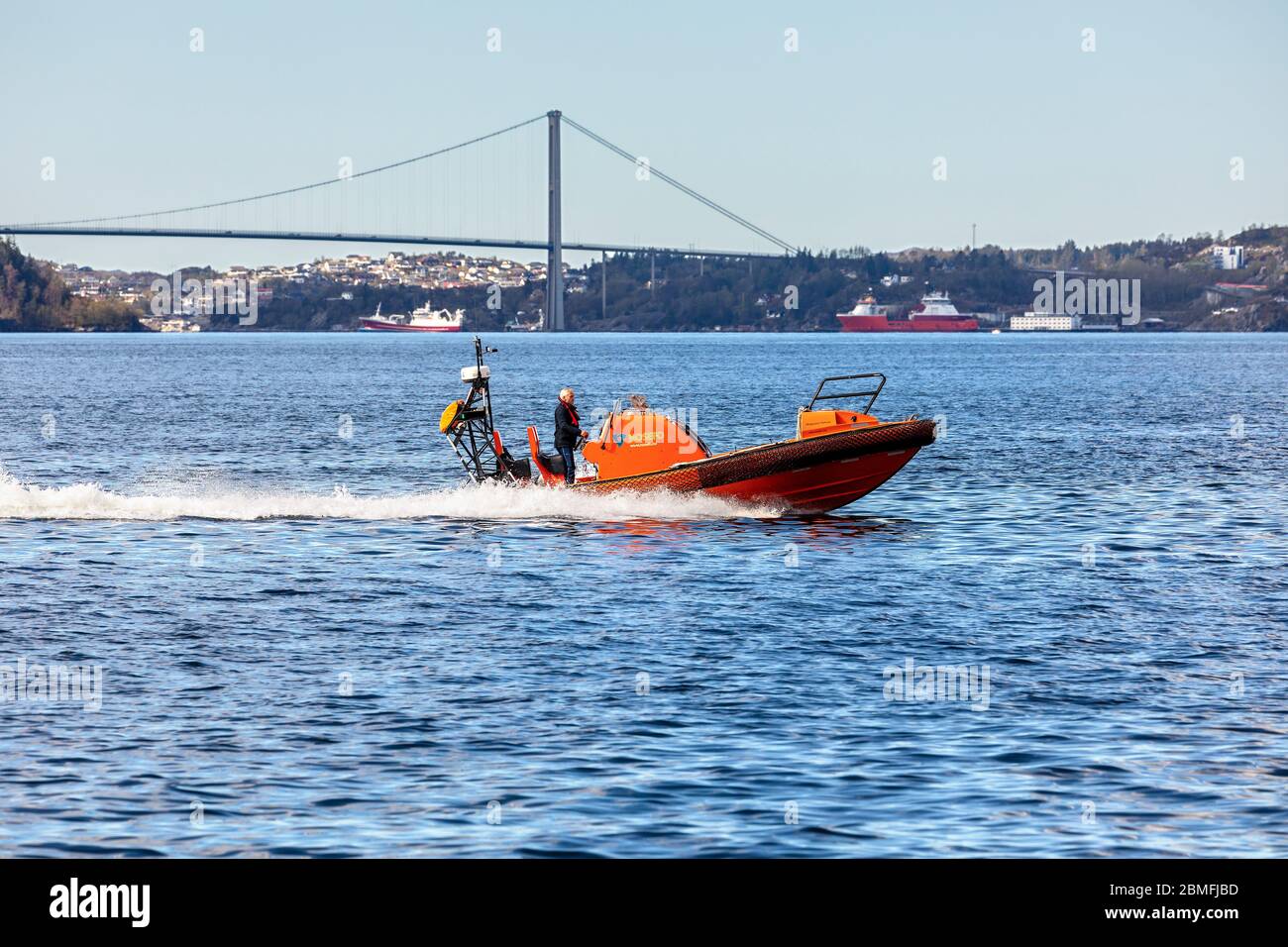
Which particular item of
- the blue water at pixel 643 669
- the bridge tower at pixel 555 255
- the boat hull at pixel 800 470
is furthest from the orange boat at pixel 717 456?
the bridge tower at pixel 555 255

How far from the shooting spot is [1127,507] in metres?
29.7

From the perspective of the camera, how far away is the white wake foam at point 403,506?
2522 cm

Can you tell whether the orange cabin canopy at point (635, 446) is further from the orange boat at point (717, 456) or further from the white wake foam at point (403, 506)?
the white wake foam at point (403, 506)

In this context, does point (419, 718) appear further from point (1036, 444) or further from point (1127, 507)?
point (1036, 444)

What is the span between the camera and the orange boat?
2444 cm

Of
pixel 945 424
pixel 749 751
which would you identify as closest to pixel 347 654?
pixel 749 751

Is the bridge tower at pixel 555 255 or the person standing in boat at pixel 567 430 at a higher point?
the bridge tower at pixel 555 255

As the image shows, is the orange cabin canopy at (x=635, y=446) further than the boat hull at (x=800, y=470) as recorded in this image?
Yes

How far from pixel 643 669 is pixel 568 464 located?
10.8 meters

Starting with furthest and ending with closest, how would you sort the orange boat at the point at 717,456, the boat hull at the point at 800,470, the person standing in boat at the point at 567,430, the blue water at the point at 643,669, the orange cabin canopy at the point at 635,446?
1. the orange cabin canopy at the point at 635,446
2. the orange boat at the point at 717,456
3. the boat hull at the point at 800,470
4. the person standing in boat at the point at 567,430
5. the blue water at the point at 643,669

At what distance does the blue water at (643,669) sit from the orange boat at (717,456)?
51 cm

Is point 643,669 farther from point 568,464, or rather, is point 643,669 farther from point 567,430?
point 568,464
